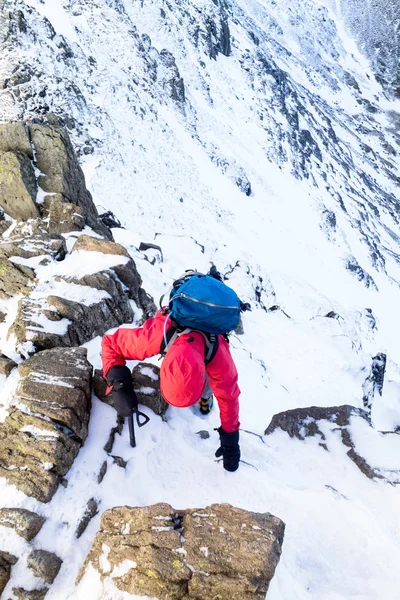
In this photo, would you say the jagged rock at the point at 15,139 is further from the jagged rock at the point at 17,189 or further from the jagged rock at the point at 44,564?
the jagged rock at the point at 44,564

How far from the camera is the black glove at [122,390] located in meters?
4.49

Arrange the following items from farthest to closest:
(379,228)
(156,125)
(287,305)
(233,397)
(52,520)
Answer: (379,228) → (156,125) → (287,305) → (233,397) → (52,520)

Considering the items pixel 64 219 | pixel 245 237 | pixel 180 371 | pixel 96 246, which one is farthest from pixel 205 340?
pixel 245 237

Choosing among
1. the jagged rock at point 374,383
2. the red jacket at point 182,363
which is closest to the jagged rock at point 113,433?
the red jacket at point 182,363

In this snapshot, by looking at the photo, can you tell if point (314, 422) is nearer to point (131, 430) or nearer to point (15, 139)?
point (131, 430)

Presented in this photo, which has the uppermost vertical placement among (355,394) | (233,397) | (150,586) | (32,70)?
(233,397)

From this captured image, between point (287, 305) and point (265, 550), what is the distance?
2077 centimetres

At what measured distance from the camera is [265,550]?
315 centimetres

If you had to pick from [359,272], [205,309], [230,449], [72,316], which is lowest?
[359,272]

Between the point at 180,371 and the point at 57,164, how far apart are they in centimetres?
1104

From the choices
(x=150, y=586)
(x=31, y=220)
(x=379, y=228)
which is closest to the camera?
(x=150, y=586)

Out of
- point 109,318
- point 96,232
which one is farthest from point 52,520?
point 96,232

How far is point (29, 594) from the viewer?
10.5 feet

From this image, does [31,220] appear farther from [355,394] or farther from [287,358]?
[355,394]
